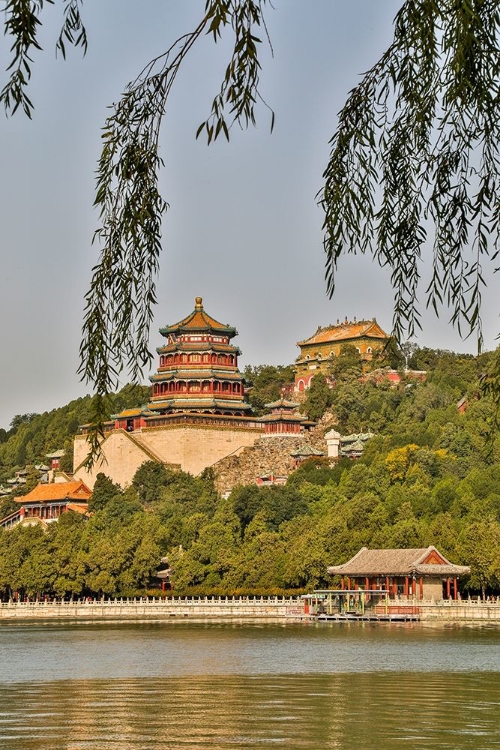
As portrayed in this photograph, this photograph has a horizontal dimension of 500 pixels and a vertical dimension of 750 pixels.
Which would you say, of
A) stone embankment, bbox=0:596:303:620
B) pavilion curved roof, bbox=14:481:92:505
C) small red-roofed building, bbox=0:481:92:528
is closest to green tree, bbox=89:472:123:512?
small red-roofed building, bbox=0:481:92:528

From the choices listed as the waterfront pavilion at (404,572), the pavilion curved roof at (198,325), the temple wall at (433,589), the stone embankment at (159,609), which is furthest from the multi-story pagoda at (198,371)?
the temple wall at (433,589)

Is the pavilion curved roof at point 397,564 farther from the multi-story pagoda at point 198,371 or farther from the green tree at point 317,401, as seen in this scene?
the green tree at point 317,401

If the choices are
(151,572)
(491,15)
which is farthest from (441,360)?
(491,15)

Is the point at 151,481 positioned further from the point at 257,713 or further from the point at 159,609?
the point at 257,713

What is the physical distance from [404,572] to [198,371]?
36.4 meters

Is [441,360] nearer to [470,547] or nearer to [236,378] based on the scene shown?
[236,378]

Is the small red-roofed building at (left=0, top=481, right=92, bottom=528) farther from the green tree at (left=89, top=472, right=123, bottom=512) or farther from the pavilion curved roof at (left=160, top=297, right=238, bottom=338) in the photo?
the pavilion curved roof at (left=160, top=297, right=238, bottom=338)

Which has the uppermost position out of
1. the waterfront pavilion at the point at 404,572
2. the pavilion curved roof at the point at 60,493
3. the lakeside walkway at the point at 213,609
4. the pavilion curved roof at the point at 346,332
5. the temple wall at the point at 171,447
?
the pavilion curved roof at the point at 346,332

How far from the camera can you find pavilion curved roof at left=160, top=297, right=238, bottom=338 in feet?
330

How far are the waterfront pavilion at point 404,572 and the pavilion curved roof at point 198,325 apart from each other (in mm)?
33846

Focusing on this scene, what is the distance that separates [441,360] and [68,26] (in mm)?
107138

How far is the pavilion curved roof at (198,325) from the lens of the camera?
330 ft

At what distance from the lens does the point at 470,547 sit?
217 ft

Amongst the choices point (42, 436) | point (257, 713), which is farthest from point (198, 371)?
point (257, 713)
